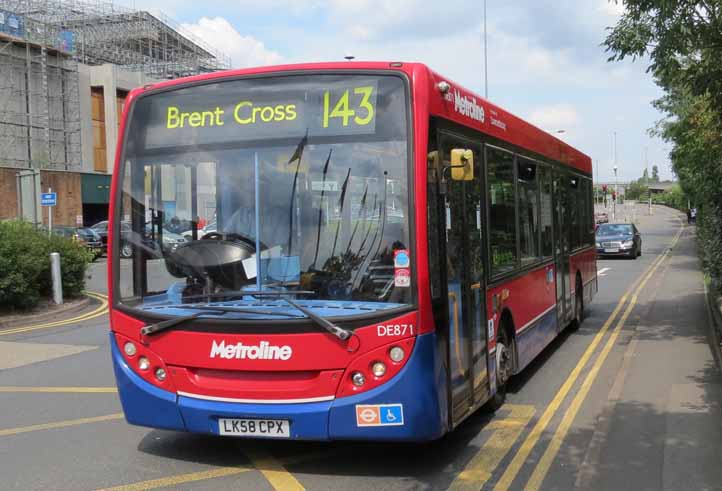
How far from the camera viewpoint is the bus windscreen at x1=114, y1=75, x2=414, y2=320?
16.8 ft

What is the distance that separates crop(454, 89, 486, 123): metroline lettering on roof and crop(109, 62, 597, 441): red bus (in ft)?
0.14

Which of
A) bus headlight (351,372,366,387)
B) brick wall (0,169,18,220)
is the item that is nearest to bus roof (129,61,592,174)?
bus headlight (351,372,366,387)

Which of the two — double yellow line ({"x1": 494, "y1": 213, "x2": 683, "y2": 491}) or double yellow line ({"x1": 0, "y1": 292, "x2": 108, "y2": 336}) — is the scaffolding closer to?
double yellow line ({"x1": 0, "y1": 292, "x2": 108, "y2": 336})

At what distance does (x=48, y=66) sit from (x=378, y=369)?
160ft

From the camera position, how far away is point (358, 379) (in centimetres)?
495

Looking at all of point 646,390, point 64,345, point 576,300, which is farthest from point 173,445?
point 576,300

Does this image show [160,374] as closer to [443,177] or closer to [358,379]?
[358,379]

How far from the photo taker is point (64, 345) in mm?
11719

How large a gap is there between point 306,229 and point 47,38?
4817cm

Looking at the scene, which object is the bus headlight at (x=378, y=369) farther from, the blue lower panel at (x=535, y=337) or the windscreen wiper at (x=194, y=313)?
the blue lower panel at (x=535, y=337)

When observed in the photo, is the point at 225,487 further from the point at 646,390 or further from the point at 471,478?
the point at 646,390

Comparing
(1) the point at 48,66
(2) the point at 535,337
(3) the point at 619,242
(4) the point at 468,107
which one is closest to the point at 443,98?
(4) the point at 468,107

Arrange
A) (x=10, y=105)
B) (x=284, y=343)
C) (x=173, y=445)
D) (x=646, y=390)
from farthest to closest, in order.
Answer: (x=10, y=105) → (x=646, y=390) → (x=173, y=445) → (x=284, y=343)

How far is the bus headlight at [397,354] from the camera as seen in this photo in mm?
4902
